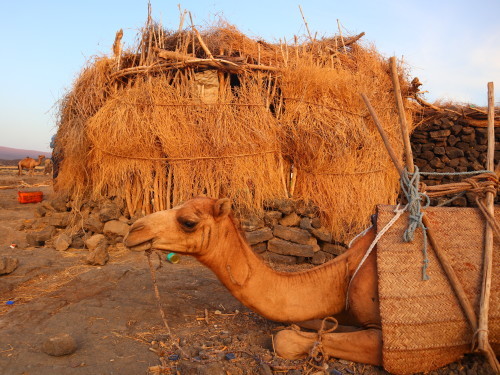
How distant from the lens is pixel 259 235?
7348 mm

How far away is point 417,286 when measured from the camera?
2840 mm

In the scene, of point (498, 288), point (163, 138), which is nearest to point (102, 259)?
point (163, 138)

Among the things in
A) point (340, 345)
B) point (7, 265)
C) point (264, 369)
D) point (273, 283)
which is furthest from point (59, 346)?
point (7, 265)

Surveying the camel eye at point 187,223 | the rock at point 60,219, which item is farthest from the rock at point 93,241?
the camel eye at point 187,223

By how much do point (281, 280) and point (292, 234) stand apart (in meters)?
4.32

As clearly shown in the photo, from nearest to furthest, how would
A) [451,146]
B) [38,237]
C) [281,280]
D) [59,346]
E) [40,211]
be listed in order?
[281,280]
[59,346]
[38,237]
[40,211]
[451,146]

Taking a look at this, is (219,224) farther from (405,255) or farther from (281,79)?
(281,79)

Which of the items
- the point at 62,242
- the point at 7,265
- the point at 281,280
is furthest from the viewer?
the point at 62,242

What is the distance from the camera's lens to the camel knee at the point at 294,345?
297 centimetres

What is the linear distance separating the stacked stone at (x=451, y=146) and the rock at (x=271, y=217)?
223 inches

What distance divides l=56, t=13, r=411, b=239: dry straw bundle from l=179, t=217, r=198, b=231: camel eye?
4428 millimetres

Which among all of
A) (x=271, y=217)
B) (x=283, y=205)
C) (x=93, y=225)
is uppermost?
(x=283, y=205)

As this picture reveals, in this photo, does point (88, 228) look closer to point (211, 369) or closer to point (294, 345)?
point (211, 369)

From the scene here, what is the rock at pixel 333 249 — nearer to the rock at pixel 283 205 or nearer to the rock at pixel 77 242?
the rock at pixel 283 205
